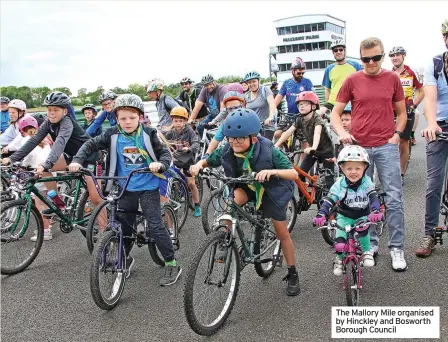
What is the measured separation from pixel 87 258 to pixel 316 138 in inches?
142

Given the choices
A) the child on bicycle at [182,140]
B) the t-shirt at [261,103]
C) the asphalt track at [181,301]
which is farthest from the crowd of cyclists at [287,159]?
the t-shirt at [261,103]

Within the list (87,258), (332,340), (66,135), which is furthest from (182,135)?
(332,340)

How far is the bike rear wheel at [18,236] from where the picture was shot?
5.61m

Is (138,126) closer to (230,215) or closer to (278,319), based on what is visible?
(230,215)

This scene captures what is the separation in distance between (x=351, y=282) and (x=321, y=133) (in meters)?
3.12

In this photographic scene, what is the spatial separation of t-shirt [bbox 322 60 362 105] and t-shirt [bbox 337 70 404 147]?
3287 millimetres

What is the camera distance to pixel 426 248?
211 inches

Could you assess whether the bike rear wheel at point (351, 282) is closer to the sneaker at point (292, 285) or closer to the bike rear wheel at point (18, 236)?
the sneaker at point (292, 285)

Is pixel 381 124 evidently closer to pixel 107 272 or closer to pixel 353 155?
pixel 353 155

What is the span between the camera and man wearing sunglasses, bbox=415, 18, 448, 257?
196 inches

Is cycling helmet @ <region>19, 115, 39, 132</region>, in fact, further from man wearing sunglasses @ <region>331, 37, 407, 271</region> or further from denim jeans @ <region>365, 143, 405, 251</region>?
denim jeans @ <region>365, 143, 405, 251</region>

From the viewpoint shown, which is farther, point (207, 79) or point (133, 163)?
point (207, 79)

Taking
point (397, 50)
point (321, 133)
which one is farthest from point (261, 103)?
point (397, 50)

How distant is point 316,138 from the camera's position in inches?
259
